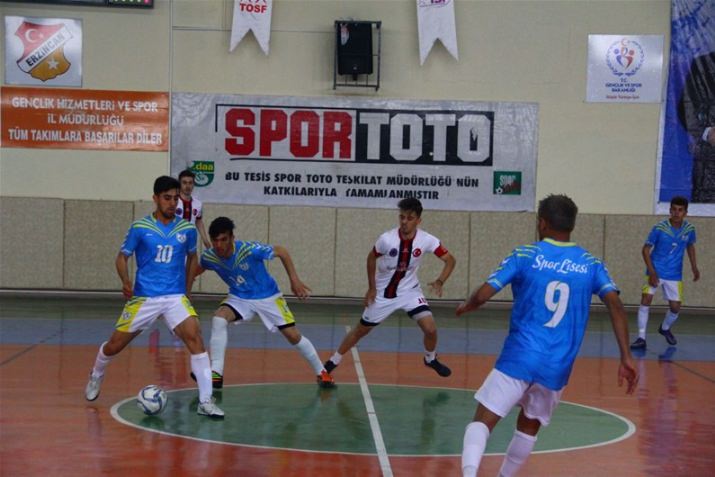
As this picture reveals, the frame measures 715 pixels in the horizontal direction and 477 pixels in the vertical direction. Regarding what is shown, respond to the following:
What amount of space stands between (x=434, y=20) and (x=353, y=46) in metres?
1.67

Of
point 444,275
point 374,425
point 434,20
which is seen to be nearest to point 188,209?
point 444,275

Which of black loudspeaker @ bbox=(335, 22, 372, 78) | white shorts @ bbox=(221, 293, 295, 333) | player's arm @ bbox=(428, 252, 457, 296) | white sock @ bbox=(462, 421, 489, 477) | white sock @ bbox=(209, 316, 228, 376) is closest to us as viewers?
white sock @ bbox=(462, 421, 489, 477)

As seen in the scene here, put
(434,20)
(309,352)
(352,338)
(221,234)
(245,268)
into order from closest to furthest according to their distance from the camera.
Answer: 1. (221,234)
2. (245,268)
3. (309,352)
4. (352,338)
5. (434,20)

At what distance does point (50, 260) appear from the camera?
20.0m

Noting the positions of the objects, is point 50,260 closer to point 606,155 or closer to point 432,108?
point 432,108

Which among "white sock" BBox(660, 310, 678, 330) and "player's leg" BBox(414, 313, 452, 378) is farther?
Result: "white sock" BBox(660, 310, 678, 330)

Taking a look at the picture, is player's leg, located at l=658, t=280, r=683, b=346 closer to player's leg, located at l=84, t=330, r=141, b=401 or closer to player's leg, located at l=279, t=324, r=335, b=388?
player's leg, located at l=279, t=324, r=335, b=388

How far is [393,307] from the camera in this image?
455 inches

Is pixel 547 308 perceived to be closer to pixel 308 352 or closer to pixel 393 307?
pixel 308 352

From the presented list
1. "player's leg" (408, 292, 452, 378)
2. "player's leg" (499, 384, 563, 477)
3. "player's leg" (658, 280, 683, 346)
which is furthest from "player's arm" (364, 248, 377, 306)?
"player's leg" (658, 280, 683, 346)

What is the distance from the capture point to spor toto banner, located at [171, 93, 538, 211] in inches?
792

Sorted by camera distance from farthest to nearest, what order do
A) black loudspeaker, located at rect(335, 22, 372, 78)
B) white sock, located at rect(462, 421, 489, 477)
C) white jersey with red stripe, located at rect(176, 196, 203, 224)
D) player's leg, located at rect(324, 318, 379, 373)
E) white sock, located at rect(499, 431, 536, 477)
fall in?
black loudspeaker, located at rect(335, 22, 372, 78) < white jersey with red stripe, located at rect(176, 196, 203, 224) < player's leg, located at rect(324, 318, 379, 373) < white sock, located at rect(499, 431, 536, 477) < white sock, located at rect(462, 421, 489, 477)

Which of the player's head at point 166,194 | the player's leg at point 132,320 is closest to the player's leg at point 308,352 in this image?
the player's leg at point 132,320

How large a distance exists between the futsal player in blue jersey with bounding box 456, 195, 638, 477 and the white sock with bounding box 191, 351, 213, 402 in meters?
3.50
